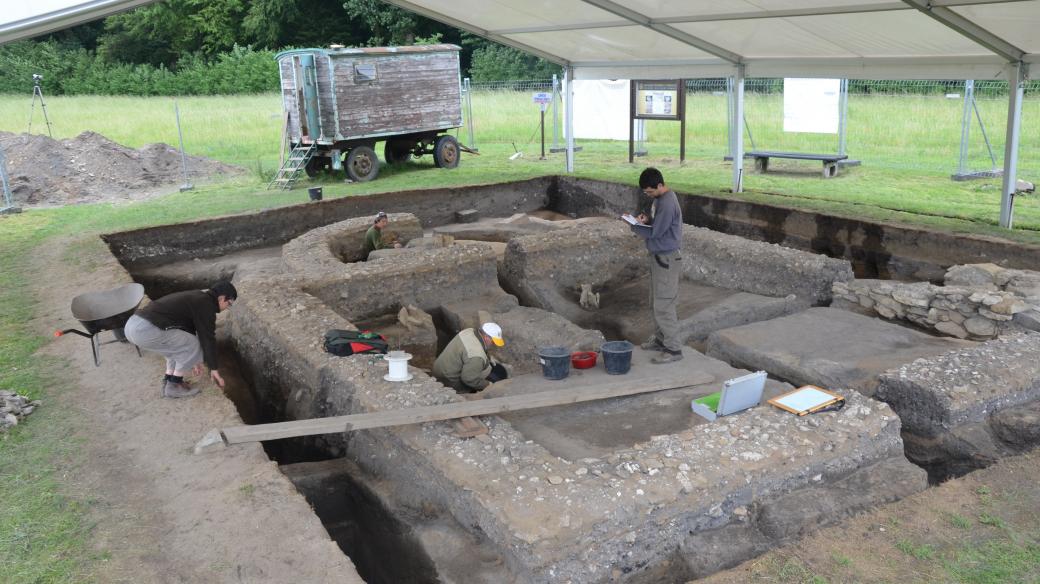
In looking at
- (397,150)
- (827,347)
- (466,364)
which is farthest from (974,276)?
(397,150)

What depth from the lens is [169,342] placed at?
5703 millimetres

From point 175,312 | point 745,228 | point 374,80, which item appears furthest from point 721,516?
point 374,80

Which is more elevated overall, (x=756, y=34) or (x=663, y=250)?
(x=756, y=34)

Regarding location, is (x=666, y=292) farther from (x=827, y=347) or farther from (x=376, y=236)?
(x=376, y=236)

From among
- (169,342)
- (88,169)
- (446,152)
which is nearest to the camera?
(169,342)

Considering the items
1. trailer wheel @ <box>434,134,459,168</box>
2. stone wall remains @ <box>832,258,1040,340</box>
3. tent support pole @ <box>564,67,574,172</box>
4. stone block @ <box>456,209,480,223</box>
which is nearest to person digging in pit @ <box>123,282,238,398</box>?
stone wall remains @ <box>832,258,1040,340</box>

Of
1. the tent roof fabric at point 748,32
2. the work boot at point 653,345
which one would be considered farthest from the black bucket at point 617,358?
the tent roof fabric at point 748,32

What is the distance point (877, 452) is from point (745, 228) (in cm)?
747

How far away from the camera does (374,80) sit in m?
16.0

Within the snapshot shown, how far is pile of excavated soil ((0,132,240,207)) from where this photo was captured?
14836mm

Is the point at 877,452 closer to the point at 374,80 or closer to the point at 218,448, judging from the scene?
the point at 218,448

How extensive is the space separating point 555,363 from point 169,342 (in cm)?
291

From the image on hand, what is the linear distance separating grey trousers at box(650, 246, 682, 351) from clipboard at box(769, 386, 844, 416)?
1721mm

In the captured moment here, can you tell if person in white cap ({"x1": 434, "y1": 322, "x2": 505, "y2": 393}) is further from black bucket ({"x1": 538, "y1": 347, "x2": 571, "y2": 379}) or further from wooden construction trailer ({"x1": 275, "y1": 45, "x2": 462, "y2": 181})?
wooden construction trailer ({"x1": 275, "y1": 45, "x2": 462, "y2": 181})
